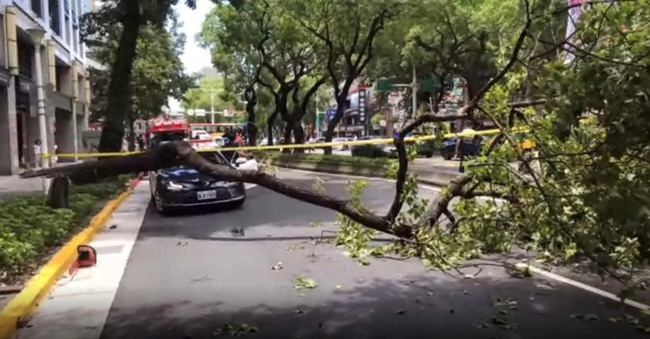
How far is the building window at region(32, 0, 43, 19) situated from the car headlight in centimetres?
2095

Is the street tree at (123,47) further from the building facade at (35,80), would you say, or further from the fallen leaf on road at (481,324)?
the fallen leaf on road at (481,324)

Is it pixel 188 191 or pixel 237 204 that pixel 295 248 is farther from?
pixel 237 204

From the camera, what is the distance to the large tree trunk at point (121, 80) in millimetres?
16984

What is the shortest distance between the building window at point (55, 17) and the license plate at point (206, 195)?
25.2 meters

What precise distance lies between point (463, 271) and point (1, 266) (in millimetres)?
4928

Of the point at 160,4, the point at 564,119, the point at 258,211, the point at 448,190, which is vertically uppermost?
the point at 160,4

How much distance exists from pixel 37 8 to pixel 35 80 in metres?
4.43

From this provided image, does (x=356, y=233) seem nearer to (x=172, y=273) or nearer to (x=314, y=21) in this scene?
(x=172, y=273)

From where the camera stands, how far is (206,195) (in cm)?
1292

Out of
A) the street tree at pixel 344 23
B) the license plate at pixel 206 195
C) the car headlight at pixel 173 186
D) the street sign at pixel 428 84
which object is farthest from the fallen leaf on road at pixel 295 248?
the street sign at pixel 428 84

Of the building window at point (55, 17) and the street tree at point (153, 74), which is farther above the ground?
the building window at point (55, 17)

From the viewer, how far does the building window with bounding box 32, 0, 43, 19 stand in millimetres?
30000

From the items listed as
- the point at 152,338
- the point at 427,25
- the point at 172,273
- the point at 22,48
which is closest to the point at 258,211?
the point at 172,273

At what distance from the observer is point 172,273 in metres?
7.59
